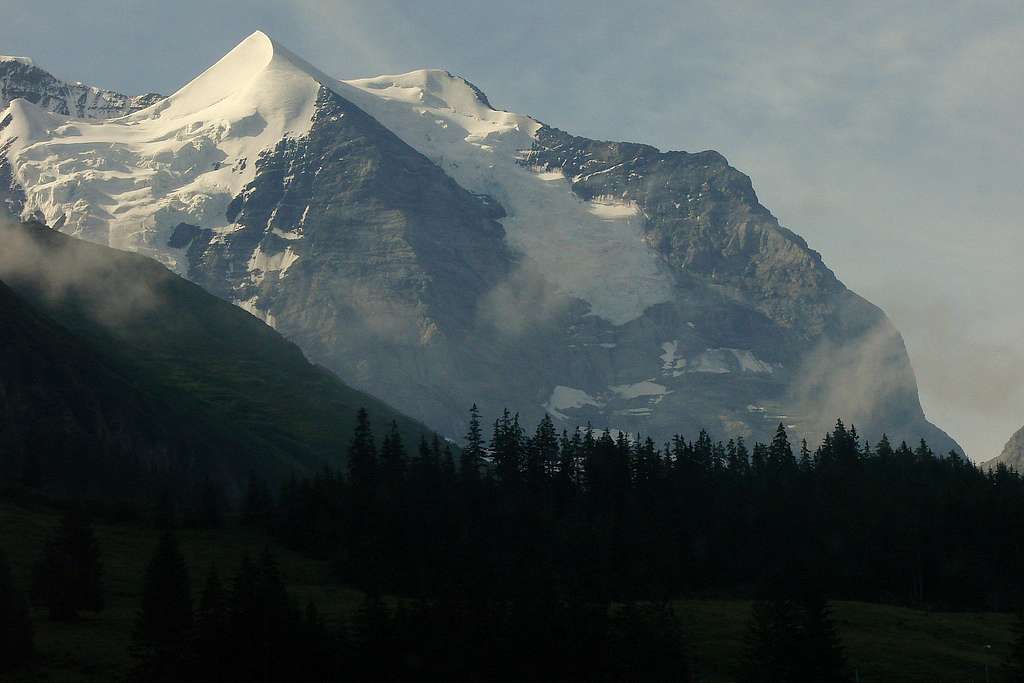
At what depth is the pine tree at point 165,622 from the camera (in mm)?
83938

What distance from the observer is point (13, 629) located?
8531 cm

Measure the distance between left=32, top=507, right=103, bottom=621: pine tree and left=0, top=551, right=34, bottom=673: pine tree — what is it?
16.7 meters

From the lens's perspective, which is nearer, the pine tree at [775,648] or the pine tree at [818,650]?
the pine tree at [818,650]

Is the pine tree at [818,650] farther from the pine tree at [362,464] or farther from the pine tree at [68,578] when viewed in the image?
the pine tree at [362,464]

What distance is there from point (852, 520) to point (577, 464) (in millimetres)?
37473

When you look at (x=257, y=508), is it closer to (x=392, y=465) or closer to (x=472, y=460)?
(x=392, y=465)

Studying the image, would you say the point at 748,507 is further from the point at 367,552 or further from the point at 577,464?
the point at 367,552

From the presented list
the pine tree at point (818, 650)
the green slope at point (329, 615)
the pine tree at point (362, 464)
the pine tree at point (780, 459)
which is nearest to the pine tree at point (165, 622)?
the green slope at point (329, 615)

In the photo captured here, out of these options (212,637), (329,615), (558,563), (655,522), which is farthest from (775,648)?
(655,522)

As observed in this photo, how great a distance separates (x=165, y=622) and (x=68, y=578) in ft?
58.2

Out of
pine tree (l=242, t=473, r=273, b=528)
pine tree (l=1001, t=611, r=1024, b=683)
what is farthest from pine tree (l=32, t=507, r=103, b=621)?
pine tree (l=1001, t=611, r=1024, b=683)

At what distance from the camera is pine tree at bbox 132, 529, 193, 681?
83.9 m

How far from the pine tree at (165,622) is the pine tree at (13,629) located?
6.52 m

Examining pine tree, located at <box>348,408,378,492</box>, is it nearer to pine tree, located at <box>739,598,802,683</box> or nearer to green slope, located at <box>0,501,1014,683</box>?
green slope, located at <box>0,501,1014,683</box>
